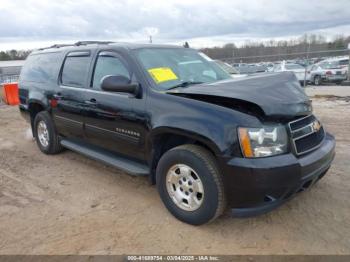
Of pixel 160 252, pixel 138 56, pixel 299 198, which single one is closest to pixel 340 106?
pixel 299 198

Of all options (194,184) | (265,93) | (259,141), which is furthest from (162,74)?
(259,141)

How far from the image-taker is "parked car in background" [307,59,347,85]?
18828 mm

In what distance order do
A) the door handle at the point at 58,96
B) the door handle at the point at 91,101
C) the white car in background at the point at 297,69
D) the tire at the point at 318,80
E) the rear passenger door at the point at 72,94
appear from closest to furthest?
the door handle at the point at 91,101
the rear passenger door at the point at 72,94
the door handle at the point at 58,96
the white car in background at the point at 297,69
the tire at the point at 318,80

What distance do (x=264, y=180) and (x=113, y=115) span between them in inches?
79.7

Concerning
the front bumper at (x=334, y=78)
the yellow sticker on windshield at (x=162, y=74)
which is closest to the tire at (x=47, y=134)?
the yellow sticker on windshield at (x=162, y=74)

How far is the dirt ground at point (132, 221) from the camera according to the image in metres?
3.04

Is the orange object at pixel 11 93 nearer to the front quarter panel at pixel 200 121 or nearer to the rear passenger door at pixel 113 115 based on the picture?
the rear passenger door at pixel 113 115

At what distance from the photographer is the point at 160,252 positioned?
9.74ft

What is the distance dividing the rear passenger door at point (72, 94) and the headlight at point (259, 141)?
8.23 ft

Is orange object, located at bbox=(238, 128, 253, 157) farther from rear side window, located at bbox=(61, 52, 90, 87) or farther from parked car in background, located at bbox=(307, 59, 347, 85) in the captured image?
parked car in background, located at bbox=(307, 59, 347, 85)

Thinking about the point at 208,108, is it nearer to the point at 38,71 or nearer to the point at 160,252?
the point at 160,252

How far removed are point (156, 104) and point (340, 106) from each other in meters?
8.12


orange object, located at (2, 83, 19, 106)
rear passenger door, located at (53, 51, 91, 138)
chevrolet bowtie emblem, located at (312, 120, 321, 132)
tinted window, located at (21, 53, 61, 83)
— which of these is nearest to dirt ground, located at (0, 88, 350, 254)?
rear passenger door, located at (53, 51, 91, 138)

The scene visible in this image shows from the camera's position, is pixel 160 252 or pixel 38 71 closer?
pixel 160 252
